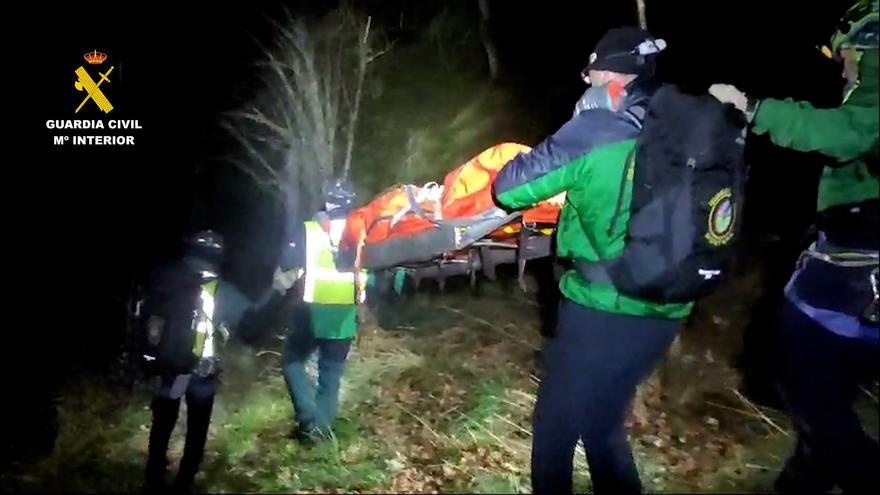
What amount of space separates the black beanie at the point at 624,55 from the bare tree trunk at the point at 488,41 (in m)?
9.51

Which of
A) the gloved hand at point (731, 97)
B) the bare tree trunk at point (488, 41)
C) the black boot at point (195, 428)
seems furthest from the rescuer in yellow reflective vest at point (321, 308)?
the bare tree trunk at point (488, 41)

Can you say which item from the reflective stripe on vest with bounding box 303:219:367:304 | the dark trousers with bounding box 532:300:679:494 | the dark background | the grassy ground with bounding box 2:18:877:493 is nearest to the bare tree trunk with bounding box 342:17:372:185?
the dark background

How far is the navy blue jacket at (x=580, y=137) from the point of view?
3.19 meters

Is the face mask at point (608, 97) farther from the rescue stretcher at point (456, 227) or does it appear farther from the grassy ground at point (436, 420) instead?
the grassy ground at point (436, 420)

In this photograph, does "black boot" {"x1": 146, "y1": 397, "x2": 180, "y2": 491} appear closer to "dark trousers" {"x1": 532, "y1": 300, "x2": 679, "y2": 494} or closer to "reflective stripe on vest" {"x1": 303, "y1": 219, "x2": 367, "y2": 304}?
"reflective stripe on vest" {"x1": 303, "y1": 219, "x2": 367, "y2": 304}

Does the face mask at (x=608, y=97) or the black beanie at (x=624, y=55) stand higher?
the black beanie at (x=624, y=55)

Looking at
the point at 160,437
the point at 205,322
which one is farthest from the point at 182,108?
the point at 205,322

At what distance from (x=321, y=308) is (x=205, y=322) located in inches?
38.2

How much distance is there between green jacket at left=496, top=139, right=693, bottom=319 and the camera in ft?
10.5

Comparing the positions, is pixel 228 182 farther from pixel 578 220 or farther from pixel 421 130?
pixel 578 220

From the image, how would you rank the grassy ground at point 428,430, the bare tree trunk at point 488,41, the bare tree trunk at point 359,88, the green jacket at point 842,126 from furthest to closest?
the bare tree trunk at point 488,41
the bare tree trunk at point 359,88
the grassy ground at point 428,430
the green jacket at point 842,126

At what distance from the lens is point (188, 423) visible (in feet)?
15.9

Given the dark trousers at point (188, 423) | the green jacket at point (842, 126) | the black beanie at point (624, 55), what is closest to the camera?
the green jacket at point (842, 126)

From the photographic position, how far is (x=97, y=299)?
13234mm
